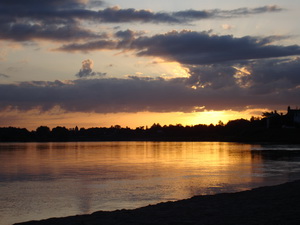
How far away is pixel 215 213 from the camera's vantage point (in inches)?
699

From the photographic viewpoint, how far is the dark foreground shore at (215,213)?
1609 cm

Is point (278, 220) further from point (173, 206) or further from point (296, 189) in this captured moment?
point (296, 189)

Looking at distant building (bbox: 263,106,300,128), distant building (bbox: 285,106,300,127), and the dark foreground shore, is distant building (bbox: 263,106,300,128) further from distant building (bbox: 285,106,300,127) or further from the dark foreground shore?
the dark foreground shore

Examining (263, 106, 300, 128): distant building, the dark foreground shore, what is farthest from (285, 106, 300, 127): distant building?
the dark foreground shore

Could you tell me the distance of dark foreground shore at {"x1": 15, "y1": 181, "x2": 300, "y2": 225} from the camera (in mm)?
16094

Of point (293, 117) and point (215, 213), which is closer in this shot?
point (215, 213)

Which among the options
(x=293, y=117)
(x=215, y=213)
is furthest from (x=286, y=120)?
(x=215, y=213)

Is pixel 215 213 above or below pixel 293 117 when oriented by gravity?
below

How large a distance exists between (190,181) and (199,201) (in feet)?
44.8

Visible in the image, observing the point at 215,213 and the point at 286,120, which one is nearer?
the point at 215,213

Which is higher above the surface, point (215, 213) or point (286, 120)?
point (286, 120)

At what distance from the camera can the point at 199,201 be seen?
2147 centimetres

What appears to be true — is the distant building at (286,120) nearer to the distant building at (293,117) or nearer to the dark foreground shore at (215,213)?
the distant building at (293,117)

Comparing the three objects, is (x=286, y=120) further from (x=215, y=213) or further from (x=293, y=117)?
(x=215, y=213)
